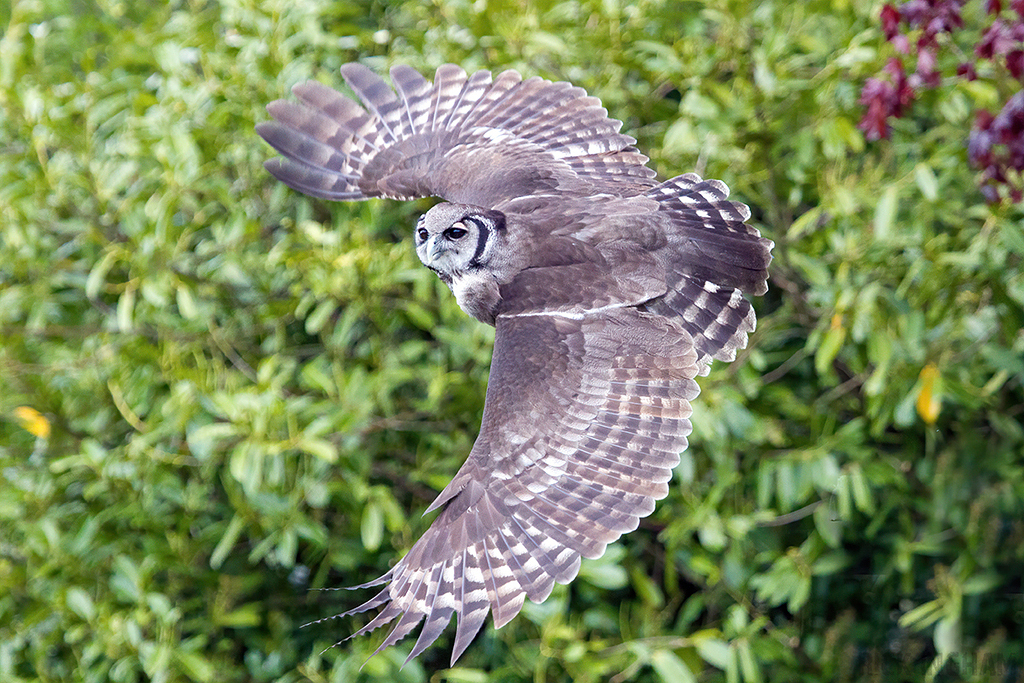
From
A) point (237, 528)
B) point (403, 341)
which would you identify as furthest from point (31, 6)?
point (237, 528)

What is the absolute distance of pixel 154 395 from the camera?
3.40m

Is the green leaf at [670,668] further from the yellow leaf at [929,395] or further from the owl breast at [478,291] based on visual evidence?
the owl breast at [478,291]

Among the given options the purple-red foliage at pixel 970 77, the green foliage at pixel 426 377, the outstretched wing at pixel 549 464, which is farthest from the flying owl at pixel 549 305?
the purple-red foliage at pixel 970 77

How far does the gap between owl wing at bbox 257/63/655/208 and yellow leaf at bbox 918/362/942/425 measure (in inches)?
34.5

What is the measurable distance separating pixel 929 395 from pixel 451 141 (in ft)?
4.58

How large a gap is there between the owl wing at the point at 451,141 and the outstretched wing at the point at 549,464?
419 millimetres

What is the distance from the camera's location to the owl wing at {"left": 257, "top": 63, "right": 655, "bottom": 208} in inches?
106

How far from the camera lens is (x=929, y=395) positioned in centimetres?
283

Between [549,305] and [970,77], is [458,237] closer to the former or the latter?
[549,305]

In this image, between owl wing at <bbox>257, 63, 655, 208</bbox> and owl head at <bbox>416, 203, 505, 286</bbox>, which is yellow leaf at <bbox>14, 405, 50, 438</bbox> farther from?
owl head at <bbox>416, 203, 505, 286</bbox>

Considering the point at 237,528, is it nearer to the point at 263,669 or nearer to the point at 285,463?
the point at 285,463

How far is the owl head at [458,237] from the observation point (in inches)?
89.5

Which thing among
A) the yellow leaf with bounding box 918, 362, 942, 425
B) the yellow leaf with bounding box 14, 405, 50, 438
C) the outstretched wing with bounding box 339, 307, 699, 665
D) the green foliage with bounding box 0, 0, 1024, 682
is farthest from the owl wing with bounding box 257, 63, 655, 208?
the yellow leaf with bounding box 14, 405, 50, 438

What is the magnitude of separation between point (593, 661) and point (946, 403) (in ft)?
4.14
